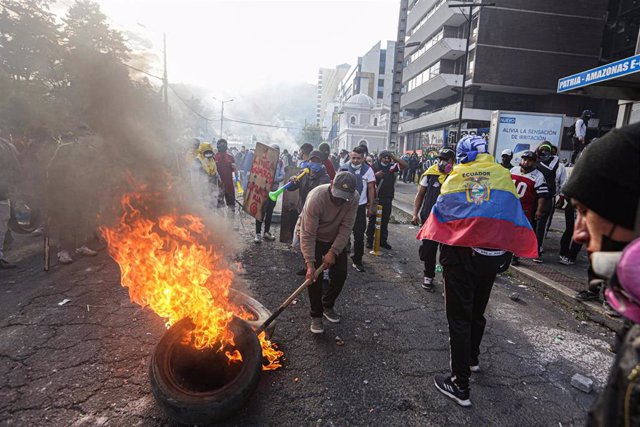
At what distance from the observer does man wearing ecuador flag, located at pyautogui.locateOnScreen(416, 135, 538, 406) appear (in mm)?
2787

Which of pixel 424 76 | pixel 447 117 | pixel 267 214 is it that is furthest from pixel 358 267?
pixel 424 76

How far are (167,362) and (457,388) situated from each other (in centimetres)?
229

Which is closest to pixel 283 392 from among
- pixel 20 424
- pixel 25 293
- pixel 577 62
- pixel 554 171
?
pixel 20 424

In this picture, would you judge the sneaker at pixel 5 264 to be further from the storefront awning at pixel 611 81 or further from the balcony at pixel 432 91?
the balcony at pixel 432 91

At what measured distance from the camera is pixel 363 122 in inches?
2739

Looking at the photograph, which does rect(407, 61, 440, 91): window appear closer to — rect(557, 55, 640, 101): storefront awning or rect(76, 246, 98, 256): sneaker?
rect(557, 55, 640, 101): storefront awning

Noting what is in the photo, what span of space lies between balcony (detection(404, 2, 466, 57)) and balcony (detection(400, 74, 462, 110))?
4.89m

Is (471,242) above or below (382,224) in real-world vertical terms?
above

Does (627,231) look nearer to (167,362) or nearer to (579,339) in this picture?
(167,362)

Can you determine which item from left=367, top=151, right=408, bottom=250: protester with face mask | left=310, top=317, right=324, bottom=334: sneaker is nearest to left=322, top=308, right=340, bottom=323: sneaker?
left=310, top=317, right=324, bottom=334: sneaker

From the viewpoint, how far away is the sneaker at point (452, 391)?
2812 mm

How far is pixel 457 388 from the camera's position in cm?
285

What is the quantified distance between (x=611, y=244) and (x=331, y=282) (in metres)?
3.13

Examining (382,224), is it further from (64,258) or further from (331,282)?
(64,258)
